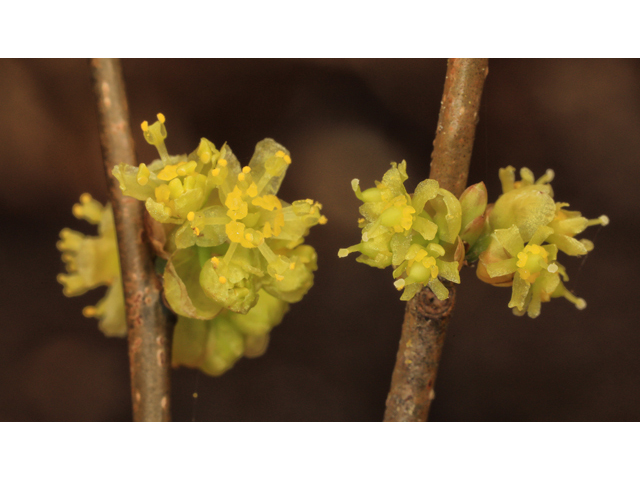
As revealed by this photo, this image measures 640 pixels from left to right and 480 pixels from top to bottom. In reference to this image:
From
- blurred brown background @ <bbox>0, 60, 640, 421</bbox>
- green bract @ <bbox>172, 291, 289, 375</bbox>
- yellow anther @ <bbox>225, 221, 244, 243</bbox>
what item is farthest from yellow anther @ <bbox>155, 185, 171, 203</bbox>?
blurred brown background @ <bbox>0, 60, 640, 421</bbox>

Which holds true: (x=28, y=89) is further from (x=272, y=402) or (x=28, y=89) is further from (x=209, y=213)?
(x=272, y=402)

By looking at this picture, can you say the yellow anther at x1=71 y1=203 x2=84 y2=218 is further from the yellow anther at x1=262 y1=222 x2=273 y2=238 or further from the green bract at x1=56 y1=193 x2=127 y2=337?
the yellow anther at x1=262 y1=222 x2=273 y2=238

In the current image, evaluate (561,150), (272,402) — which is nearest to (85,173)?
(272,402)

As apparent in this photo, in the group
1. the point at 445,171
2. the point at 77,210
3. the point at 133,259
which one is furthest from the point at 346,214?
the point at 77,210

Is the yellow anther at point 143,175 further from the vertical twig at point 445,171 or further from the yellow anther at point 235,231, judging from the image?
the vertical twig at point 445,171

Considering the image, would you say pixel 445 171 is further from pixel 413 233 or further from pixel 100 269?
pixel 100 269

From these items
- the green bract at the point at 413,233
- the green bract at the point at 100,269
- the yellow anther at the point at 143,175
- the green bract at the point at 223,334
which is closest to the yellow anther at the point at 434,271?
the green bract at the point at 413,233
